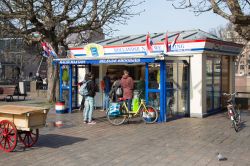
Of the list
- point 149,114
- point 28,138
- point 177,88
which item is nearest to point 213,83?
point 177,88

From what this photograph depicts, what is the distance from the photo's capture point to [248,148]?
8523 millimetres

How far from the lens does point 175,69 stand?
46.7 feet

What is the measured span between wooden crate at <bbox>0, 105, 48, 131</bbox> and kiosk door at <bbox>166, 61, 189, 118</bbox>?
6111mm

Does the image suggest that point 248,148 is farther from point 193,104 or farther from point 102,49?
point 102,49

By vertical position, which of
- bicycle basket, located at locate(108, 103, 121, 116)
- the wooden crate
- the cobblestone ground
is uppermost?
the wooden crate

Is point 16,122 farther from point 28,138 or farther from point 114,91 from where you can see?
point 114,91

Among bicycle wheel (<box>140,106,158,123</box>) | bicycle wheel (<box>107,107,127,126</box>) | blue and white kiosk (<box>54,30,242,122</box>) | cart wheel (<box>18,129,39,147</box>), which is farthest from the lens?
blue and white kiosk (<box>54,30,242,122</box>)

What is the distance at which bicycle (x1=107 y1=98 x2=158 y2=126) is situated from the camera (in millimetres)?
12344

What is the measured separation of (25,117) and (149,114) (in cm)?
546

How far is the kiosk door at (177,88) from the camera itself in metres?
13.7

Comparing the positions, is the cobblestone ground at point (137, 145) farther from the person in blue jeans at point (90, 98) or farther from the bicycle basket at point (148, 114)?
the person in blue jeans at point (90, 98)

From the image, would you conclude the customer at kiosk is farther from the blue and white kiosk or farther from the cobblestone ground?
the cobblestone ground

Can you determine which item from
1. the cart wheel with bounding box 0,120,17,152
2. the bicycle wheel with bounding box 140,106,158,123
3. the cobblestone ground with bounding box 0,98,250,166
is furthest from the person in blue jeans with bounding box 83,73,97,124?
the cart wheel with bounding box 0,120,17,152

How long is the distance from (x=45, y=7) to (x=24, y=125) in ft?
35.8
